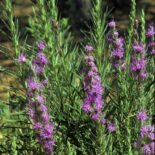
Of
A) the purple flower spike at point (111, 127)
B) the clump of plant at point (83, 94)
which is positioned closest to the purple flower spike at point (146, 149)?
the clump of plant at point (83, 94)

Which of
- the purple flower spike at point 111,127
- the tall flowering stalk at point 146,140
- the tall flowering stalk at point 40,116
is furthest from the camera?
the purple flower spike at point 111,127

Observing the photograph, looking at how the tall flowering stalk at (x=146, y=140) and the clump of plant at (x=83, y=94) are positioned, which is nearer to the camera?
the tall flowering stalk at (x=146, y=140)

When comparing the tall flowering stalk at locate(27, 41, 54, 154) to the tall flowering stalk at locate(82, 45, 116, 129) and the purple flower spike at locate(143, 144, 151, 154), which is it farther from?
the purple flower spike at locate(143, 144, 151, 154)

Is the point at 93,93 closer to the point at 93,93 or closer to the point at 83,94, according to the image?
the point at 93,93

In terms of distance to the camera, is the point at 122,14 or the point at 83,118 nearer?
the point at 83,118

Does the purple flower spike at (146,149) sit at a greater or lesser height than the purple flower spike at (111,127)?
lesser

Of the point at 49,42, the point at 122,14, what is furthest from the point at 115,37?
the point at 122,14

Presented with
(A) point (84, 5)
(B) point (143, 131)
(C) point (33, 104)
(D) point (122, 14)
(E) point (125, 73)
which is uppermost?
(D) point (122, 14)

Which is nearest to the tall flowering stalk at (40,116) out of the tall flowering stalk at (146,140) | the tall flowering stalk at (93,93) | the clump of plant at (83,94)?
the clump of plant at (83,94)

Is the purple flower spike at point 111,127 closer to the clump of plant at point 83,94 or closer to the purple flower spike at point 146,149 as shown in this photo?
the clump of plant at point 83,94

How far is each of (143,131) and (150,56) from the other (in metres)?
0.74

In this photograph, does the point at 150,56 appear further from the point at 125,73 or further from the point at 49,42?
the point at 49,42

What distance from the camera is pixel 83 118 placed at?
1.37m

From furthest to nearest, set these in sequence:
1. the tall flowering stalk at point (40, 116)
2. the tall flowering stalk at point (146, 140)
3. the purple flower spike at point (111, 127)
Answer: the purple flower spike at point (111, 127) < the tall flowering stalk at point (40, 116) < the tall flowering stalk at point (146, 140)
